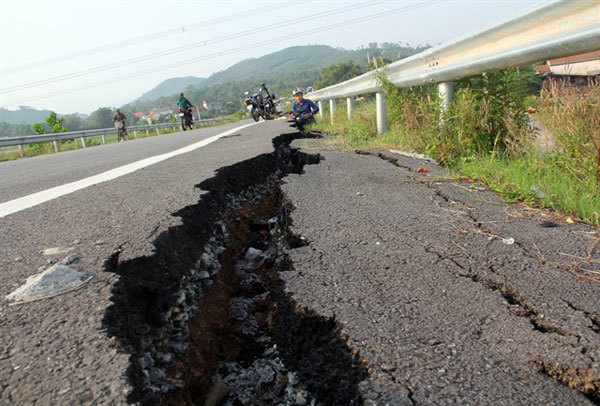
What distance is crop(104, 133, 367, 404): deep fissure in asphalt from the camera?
1.17 metres

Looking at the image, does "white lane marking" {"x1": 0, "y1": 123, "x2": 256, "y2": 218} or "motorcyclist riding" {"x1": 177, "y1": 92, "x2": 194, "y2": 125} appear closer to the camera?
"white lane marking" {"x1": 0, "y1": 123, "x2": 256, "y2": 218}

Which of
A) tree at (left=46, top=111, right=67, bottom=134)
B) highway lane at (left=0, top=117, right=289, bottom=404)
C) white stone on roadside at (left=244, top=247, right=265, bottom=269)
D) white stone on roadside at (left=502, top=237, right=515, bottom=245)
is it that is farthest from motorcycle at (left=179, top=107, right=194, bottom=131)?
white stone on roadside at (left=502, top=237, right=515, bottom=245)

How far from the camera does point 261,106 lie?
16953 mm

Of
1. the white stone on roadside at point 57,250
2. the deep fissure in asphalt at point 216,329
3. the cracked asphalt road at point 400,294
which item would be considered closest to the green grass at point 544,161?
the cracked asphalt road at point 400,294

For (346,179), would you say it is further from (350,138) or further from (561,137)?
(350,138)

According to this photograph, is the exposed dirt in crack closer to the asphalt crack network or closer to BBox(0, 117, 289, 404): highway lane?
the asphalt crack network

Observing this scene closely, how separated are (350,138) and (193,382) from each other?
453 centimetres

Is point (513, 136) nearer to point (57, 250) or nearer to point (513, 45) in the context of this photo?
point (513, 45)

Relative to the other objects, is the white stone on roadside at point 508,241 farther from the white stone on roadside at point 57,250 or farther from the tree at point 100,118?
the tree at point 100,118

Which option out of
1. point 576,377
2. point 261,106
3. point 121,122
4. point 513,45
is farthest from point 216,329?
point 121,122

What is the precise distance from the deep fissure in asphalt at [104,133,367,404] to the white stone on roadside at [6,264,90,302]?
0.13 m

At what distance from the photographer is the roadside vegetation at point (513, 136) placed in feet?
7.64

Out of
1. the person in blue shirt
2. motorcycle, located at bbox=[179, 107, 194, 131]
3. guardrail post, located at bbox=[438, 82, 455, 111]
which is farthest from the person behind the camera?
motorcycle, located at bbox=[179, 107, 194, 131]

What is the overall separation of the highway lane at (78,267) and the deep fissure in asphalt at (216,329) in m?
0.06
